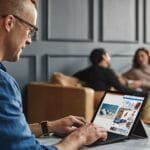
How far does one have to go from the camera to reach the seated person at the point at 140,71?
534 centimetres

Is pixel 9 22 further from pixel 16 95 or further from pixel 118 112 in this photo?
pixel 118 112

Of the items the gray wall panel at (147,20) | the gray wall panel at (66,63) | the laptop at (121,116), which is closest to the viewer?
the laptop at (121,116)

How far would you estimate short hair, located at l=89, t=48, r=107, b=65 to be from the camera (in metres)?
4.66

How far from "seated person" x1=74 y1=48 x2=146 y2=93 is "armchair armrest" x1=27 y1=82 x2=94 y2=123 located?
62 cm

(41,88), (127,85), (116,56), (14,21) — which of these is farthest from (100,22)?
(14,21)

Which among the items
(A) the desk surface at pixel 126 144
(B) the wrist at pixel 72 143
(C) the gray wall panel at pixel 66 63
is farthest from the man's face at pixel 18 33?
(C) the gray wall panel at pixel 66 63

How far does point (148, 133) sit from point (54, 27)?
3.07 metres

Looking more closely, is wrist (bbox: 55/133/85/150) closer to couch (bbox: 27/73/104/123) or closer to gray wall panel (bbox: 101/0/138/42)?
couch (bbox: 27/73/104/123)

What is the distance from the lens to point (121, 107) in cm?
162

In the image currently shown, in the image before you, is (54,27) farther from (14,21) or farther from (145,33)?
(14,21)

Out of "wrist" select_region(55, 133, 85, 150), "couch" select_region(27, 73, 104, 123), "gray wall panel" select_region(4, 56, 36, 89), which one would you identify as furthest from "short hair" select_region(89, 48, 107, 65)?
"wrist" select_region(55, 133, 85, 150)

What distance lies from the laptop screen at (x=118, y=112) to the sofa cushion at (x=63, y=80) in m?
2.65

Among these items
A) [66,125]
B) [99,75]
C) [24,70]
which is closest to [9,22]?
[66,125]

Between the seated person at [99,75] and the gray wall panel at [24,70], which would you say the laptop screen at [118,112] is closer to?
the gray wall panel at [24,70]
